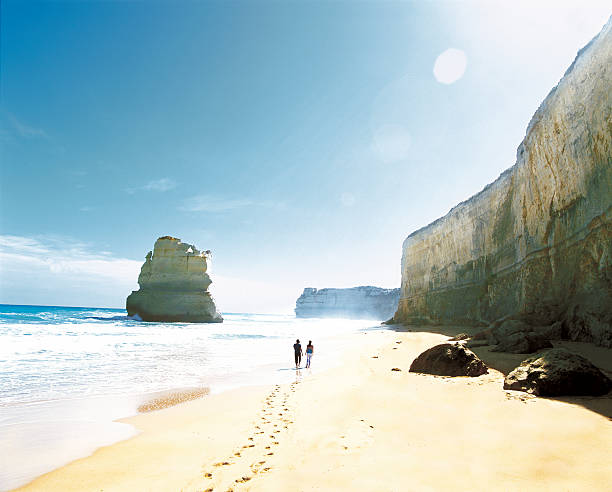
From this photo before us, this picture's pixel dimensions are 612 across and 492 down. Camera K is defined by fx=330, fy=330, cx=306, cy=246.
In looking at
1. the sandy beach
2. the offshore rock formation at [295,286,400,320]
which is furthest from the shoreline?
the offshore rock formation at [295,286,400,320]

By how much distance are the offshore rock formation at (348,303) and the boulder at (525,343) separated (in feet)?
347

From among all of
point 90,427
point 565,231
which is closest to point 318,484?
point 90,427

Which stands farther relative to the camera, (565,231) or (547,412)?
(565,231)

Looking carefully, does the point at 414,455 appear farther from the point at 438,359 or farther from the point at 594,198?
the point at 594,198

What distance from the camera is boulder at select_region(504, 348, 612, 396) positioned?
501cm

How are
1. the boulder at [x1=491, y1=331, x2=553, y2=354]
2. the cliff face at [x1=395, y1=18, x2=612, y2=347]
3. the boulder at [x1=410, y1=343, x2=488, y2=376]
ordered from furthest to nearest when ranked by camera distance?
the cliff face at [x1=395, y1=18, x2=612, y2=347] < the boulder at [x1=491, y1=331, x2=553, y2=354] < the boulder at [x1=410, y1=343, x2=488, y2=376]

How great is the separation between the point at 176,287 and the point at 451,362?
149 feet

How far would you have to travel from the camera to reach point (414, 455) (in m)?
3.55

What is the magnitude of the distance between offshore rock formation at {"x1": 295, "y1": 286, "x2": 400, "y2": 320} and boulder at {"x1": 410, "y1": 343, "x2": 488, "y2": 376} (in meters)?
107

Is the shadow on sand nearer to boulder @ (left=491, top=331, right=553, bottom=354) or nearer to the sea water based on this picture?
boulder @ (left=491, top=331, right=553, bottom=354)

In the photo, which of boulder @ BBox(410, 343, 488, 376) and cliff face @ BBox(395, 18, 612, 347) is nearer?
boulder @ BBox(410, 343, 488, 376)

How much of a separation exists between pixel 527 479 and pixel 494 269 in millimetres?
21280

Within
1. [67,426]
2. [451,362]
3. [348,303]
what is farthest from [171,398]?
[348,303]

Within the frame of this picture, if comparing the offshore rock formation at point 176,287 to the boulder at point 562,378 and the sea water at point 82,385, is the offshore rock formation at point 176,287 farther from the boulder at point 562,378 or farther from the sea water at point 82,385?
the boulder at point 562,378
